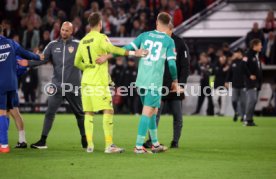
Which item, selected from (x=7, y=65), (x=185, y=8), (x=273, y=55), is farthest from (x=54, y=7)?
(x=7, y=65)

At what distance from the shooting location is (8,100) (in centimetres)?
1211

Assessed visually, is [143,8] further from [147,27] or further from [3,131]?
[3,131]

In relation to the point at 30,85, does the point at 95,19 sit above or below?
above

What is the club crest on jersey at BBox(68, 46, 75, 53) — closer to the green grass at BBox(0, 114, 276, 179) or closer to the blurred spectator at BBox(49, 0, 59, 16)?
the green grass at BBox(0, 114, 276, 179)

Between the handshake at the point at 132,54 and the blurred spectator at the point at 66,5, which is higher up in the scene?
the blurred spectator at the point at 66,5

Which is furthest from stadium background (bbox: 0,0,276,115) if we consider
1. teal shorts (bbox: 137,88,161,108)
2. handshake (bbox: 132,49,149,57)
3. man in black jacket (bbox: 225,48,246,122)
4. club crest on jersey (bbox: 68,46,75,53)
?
handshake (bbox: 132,49,149,57)

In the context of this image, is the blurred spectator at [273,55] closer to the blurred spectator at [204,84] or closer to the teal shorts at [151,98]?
the blurred spectator at [204,84]

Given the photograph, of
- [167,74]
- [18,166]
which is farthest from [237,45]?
[18,166]

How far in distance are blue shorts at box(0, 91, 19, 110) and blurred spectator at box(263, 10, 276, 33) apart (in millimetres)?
16725

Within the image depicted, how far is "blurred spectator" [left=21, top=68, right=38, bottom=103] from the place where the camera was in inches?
1142

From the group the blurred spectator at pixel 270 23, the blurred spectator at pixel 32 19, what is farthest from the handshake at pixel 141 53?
the blurred spectator at pixel 32 19

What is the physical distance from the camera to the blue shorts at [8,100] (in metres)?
11.8

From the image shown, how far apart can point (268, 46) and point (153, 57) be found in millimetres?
16723

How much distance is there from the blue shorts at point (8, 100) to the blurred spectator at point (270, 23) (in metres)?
16.7
